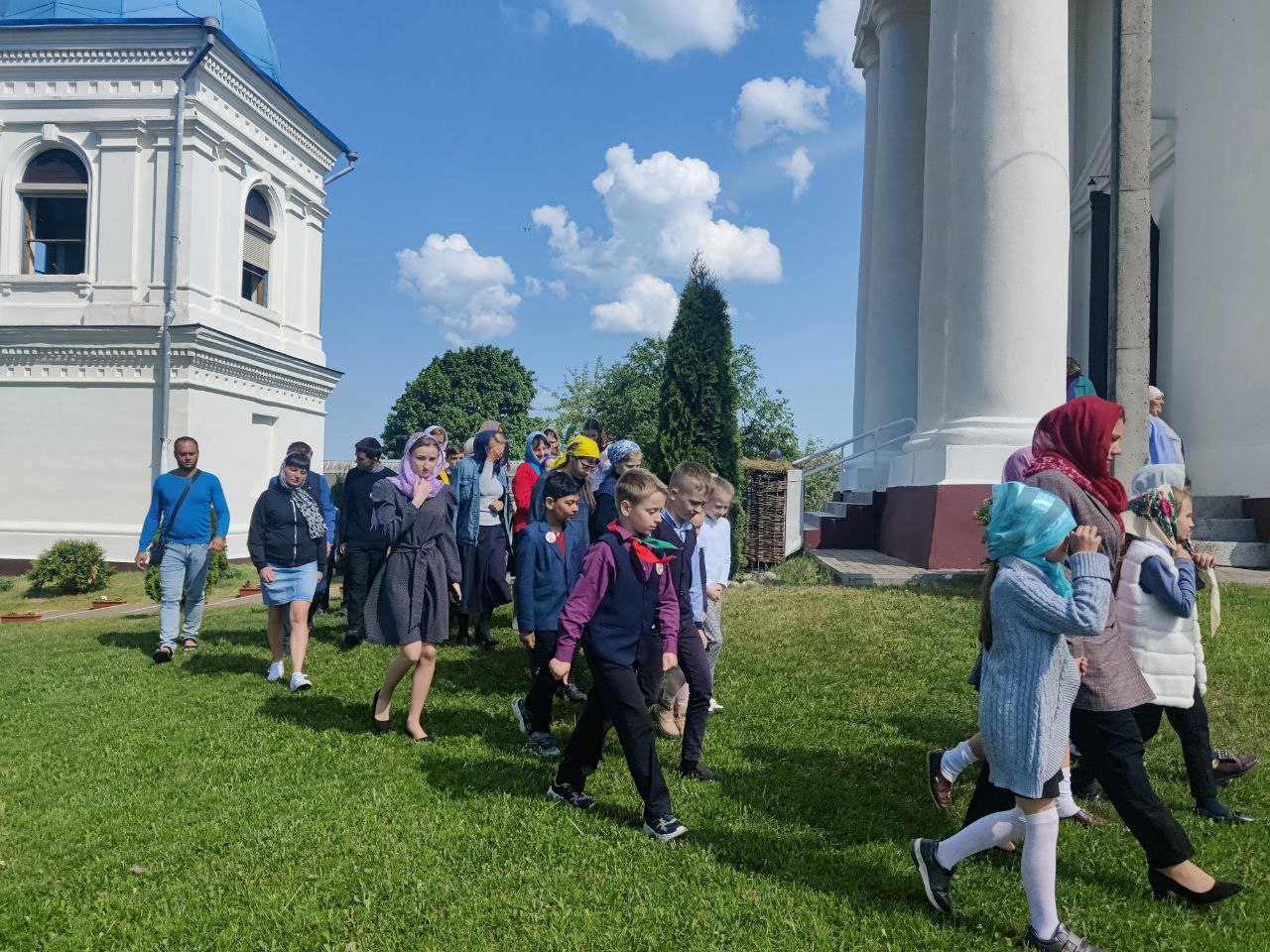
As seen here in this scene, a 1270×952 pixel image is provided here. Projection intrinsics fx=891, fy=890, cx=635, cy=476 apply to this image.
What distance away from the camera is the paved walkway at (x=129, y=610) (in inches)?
530

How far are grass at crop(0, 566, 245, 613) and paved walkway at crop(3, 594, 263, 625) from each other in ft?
0.93

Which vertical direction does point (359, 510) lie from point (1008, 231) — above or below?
below

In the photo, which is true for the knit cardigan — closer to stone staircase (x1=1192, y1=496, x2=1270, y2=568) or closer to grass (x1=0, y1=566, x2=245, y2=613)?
stone staircase (x1=1192, y1=496, x2=1270, y2=568)

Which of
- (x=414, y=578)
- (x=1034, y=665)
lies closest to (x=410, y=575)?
(x=414, y=578)

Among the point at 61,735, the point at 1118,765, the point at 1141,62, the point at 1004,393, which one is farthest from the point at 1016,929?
the point at 1004,393

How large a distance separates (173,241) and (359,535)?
14069mm

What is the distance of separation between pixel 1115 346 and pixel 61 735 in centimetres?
698

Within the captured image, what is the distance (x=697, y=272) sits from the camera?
555 inches

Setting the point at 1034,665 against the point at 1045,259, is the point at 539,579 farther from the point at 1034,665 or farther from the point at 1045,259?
the point at 1045,259

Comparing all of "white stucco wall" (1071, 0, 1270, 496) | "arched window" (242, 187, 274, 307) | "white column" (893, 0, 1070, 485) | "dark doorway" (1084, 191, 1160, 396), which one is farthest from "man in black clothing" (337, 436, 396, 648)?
"arched window" (242, 187, 274, 307)

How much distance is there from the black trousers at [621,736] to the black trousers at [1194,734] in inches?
87.5

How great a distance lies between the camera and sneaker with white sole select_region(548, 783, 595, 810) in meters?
4.48

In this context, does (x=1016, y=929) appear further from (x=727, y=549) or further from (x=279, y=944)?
(x=727, y=549)

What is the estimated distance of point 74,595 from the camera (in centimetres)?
1681
